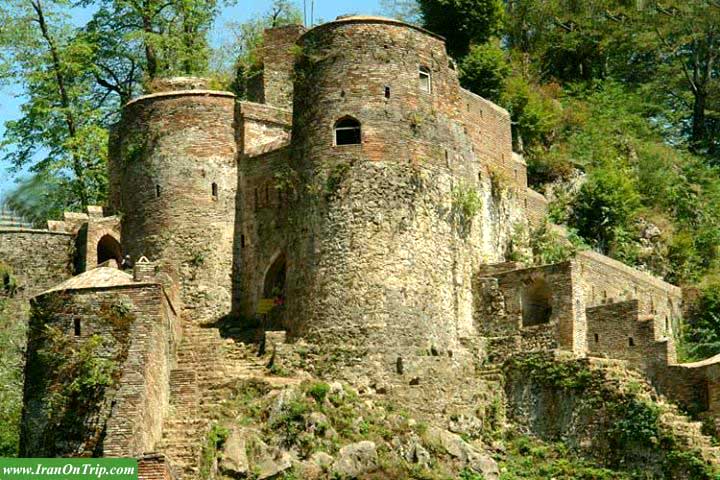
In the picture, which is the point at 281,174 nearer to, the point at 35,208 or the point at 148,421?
the point at 148,421

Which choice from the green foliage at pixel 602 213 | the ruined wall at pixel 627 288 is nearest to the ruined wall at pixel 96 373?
the ruined wall at pixel 627 288

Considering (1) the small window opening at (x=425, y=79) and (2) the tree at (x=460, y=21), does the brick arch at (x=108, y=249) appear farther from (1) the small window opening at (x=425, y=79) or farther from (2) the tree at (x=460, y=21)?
(2) the tree at (x=460, y=21)

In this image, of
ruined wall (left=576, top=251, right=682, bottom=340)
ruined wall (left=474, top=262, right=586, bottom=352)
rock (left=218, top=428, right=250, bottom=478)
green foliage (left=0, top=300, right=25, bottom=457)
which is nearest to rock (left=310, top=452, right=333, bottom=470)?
rock (left=218, top=428, right=250, bottom=478)

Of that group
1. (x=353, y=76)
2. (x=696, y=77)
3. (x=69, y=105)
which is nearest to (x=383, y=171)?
(x=353, y=76)

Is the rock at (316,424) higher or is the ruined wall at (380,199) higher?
the ruined wall at (380,199)

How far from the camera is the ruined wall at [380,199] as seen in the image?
134ft

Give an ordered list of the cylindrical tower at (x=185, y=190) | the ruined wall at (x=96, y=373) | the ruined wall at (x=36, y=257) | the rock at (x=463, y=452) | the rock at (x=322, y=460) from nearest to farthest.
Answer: the ruined wall at (x=96, y=373)
the rock at (x=322, y=460)
the rock at (x=463, y=452)
the cylindrical tower at (x=185, y=190)
the ruined wall at (x=36, y=257)

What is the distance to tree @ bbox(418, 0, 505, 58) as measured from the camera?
56100 mm

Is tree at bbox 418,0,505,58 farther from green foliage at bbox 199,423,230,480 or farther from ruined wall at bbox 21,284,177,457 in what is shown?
green foliage at bbox 199,423,230,480

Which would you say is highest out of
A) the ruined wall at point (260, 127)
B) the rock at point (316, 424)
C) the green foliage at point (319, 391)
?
the ruined wall at point (260, 127)

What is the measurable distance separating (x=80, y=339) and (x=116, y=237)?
27.1ft

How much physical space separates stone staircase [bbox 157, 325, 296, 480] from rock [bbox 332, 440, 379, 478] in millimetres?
2508

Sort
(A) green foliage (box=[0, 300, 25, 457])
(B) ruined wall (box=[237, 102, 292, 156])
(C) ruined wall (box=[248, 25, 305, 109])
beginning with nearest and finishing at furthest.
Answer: (A) green foliage (box=[0, 300, 25, 457]), (B) ruined wall (box=[237, 102, 292, 156]), (C) ruined wall (box=[248, 25, 305, 109])

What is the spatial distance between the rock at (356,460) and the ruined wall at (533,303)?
629 centimetres
